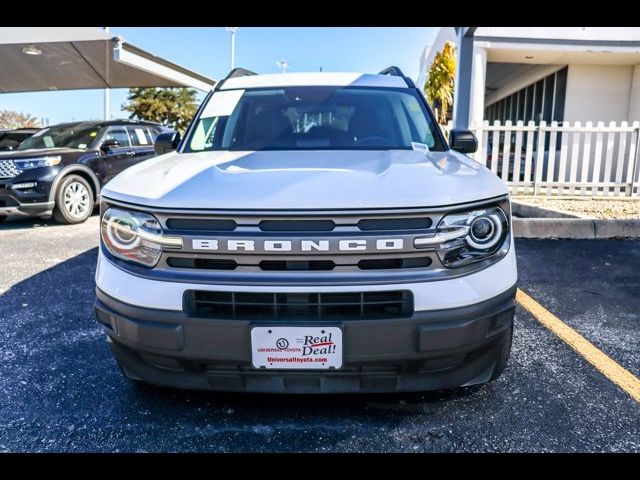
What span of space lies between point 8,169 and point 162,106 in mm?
30424

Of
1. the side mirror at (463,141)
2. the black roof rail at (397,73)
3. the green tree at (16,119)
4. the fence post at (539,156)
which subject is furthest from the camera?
the green tree at (16,119)

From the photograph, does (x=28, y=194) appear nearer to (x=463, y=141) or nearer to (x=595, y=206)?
(x=463, y=141)

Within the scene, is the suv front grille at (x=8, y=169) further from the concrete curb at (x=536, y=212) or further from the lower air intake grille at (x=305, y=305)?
the concrete curb at (x=536, y=212)

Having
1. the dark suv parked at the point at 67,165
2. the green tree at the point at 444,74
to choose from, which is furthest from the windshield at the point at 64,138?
the green tree at the point at 444,74

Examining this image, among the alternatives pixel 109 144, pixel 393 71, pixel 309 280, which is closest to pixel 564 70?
pixel 393 71

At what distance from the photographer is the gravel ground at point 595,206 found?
22.0ft

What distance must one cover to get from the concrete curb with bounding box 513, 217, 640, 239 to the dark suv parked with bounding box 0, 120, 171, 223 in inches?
239

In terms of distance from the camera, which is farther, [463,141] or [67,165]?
[67,165]

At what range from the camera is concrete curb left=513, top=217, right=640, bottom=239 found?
19.4ft

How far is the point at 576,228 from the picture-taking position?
5.95m

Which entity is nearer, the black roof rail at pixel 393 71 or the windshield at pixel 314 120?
the windshield at pixel 314 120

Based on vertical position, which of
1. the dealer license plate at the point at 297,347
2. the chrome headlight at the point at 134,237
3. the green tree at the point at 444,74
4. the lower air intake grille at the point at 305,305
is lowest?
the dealer license plate at the point at 297,347
